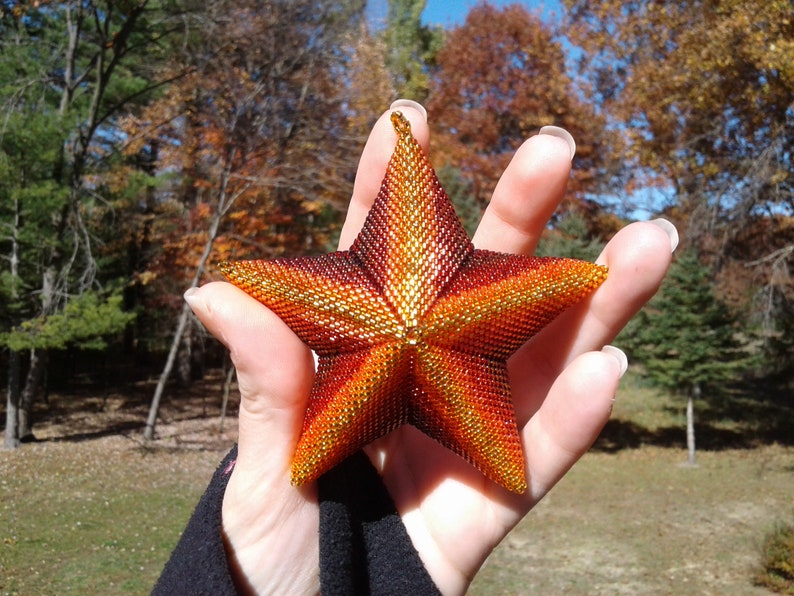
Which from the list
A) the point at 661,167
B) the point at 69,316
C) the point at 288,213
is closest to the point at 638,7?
the point at 661,167

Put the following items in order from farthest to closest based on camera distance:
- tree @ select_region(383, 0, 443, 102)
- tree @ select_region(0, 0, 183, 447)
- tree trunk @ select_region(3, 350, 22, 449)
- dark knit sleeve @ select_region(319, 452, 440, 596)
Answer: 1. tree @ select_region(383, 0, 443, 102)
2. tree trunk @ select_region(3, 350, 22, 449)
3. tree @ select_region(0, 0, 183, 447)
4. dark knit sleeve @ select_region(319, 452, 440, 596)

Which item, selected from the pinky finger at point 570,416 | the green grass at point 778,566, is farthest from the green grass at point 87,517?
the green grass at point 778,566

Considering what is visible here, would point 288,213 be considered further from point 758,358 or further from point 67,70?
point 758,358

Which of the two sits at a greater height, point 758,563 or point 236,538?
point 236,538

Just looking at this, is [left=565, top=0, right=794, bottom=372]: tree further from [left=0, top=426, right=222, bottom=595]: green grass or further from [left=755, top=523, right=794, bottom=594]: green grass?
[left=0, top=426, right=222, bottom=595]: green grass

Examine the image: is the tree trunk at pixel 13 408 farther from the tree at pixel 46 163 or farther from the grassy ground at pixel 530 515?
the grassy ground at pixel 530 515

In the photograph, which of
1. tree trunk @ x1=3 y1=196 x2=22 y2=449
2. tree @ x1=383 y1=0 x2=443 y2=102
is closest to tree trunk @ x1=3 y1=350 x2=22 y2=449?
tree trunk @ x1=3 y1=196 x2=22 y2=449
